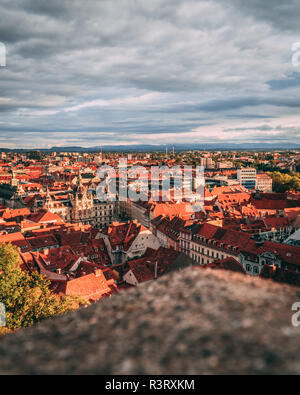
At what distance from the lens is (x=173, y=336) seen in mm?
7109

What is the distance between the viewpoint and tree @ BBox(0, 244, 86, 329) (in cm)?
2280

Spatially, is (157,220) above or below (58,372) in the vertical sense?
below

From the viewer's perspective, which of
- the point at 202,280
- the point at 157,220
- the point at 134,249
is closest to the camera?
→ the point at 202,280

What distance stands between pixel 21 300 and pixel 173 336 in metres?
19.8

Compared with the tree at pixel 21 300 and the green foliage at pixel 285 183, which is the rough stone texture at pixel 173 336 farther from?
the green foliage at pixel 285 183

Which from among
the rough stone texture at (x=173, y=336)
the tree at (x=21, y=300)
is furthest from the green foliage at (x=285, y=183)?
the rough stone texture at (x=173, y=336)

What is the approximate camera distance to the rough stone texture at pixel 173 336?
629 centimetres
